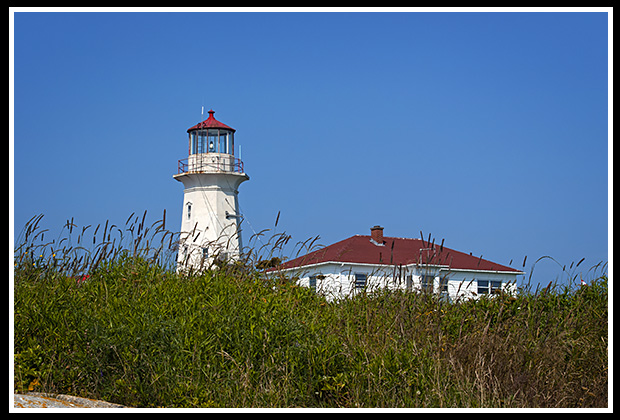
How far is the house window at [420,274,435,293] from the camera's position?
21.5 feet

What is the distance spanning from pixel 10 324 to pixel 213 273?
224cm

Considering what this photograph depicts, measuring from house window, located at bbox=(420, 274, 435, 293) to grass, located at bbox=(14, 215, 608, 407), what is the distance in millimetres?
502

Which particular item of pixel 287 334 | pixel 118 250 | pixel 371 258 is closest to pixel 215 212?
pixel 371 258

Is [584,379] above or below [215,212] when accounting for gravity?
below

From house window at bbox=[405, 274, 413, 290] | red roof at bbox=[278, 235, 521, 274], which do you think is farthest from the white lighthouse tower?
house window at bbox=[405, 274, 413, 290]

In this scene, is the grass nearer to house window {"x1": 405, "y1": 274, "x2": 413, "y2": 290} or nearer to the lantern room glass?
house window {"x1": 405, "y1": 274, "x2": 413, "y2": 290}

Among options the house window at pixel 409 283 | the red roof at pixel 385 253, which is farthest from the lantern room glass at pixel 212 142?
the house window at pixel 409 283

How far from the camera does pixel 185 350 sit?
444 cm

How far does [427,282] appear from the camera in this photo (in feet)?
21.9

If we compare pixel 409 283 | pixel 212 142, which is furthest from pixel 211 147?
pixel 409 283

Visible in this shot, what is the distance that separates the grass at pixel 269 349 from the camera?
4.36 m

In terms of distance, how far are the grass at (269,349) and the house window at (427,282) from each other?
1.65 ft

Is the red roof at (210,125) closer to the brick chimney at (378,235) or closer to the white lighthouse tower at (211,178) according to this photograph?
the white lighthouse tower at (211,178)

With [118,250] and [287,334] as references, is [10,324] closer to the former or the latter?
[287,334]
